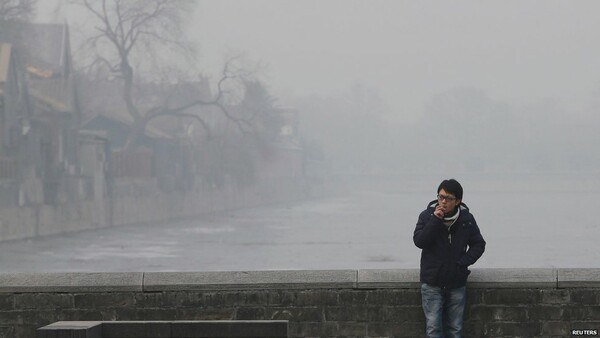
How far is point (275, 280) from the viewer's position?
949 cm

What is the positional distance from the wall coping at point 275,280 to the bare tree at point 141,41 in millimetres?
89468

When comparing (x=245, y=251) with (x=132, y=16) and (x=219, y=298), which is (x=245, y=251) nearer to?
(x=132, y=16)

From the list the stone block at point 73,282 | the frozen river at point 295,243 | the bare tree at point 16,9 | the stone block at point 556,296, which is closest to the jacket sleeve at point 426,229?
the stone block at point 556,296

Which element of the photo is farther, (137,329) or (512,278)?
(512,278)

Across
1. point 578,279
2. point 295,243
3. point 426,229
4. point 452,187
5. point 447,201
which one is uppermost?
point 295,243

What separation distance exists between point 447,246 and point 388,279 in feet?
4.05

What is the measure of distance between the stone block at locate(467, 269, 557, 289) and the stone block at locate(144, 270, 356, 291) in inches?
42.1

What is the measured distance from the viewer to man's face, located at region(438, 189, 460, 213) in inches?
315

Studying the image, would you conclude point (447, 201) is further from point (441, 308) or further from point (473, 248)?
point (441, 308)

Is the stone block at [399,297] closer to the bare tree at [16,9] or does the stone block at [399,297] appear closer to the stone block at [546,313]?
the stone block at [546,313]

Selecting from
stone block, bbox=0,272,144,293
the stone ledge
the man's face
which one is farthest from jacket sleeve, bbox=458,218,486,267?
stone block, bbox=0,272,144,293

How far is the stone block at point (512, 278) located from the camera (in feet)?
30.6

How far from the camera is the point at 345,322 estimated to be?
9547 millimetres

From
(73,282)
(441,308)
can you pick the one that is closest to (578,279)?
(441,308)
